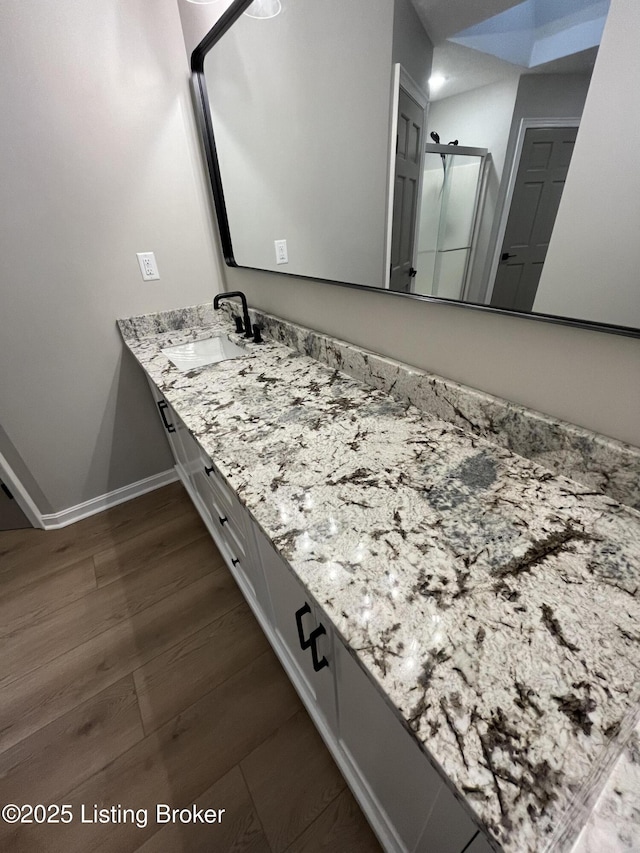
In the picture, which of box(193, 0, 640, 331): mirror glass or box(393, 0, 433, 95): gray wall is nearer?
box(193, 0, 640, 331): mirror glass

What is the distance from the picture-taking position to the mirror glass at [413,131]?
552 millimetres

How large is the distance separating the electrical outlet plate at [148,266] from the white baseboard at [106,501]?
1.08 m

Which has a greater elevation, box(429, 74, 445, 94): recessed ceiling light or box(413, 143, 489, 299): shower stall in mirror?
box(429, 74, 445, 94): recessed ceiling light

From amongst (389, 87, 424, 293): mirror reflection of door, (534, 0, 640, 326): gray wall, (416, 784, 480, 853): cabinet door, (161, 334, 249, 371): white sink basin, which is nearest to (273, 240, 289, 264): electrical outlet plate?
(161, 334, 249, 371): white sink basin

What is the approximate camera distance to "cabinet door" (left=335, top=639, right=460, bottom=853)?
0.52m

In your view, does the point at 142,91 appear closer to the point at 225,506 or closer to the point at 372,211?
the point at 372,211

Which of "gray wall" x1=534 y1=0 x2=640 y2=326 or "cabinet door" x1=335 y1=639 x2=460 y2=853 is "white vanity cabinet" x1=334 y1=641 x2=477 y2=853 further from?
"gray wall" x1=534 y1=0 x2=640 y2=326

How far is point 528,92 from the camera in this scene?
557 mm

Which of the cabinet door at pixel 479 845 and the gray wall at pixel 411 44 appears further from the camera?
the gray wall at pixel 411 44

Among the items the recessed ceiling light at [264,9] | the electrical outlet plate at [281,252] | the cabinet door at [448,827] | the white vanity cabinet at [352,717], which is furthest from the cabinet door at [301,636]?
the recessed ceiling light at [264,9]

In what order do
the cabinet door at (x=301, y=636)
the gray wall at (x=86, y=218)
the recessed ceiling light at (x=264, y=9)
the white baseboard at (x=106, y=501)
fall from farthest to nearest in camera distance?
the white baseboard at (x=106, y=501), the gray wall at (x=86, y=218), the recessed ceiling light at (x=264, y=9), the cabinet door at (x=301, y=636)

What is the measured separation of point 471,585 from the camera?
51 cm

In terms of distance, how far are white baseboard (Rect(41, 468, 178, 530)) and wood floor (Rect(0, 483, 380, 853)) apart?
205mm

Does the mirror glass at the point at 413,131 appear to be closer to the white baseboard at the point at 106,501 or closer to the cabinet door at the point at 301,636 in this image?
the cabinet door at the point at 301,636
